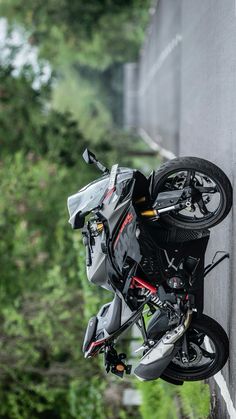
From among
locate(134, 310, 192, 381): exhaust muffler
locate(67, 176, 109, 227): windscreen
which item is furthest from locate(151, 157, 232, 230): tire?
locate(134, 310, 192, 381): exhaust muffler

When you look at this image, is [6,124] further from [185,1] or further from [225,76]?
[225,76]

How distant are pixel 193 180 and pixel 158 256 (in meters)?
0.71

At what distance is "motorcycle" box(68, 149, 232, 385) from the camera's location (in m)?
8.59

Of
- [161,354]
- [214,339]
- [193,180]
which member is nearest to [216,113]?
[193,180]

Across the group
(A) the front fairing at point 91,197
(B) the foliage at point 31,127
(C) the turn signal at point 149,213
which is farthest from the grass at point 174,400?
(B) the foliage at point 31,127

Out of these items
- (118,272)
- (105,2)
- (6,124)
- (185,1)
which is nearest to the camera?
(118,272)

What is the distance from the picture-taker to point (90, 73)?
6431 cm

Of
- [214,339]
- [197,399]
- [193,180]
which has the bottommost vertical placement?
[197,399]

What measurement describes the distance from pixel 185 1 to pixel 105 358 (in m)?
9.21

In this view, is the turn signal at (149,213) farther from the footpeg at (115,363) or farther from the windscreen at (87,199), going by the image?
the footpeg at (115,363)

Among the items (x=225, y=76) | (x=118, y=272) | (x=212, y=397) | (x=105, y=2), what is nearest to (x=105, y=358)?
(x=118, y=272)

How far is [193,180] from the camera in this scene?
28.8 ft

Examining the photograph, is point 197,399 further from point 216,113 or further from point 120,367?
point 216,113

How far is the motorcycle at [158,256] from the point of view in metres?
8.59
